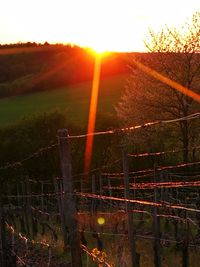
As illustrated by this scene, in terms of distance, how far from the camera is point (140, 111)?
3525cm

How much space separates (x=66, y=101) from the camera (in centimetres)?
5656

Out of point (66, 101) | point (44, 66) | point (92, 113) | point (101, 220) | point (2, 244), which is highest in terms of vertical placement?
point (44, 66)

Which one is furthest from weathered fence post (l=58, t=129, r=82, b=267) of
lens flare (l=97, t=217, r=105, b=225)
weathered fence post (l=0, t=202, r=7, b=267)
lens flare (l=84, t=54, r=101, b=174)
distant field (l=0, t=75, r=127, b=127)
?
distant field (l=0, t=75, r=127, b=127)

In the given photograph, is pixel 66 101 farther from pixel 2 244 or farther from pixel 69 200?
pixel 69 200

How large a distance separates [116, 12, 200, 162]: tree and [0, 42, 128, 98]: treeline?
20735 millimetres

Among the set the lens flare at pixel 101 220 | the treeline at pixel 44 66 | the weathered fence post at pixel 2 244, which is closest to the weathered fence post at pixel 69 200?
the weathered fence post at pixel 2 244

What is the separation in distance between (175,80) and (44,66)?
80.9ft

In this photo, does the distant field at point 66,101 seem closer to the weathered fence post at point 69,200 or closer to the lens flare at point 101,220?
the lens flare at point 101,220

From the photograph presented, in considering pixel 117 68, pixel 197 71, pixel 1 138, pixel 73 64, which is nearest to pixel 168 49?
pixel 197 71

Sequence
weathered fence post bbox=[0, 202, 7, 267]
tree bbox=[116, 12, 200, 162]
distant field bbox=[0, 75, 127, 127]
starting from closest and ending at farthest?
1. weathered fence post bbox=[0, 202, 7, 267]
2. tree bbox=[116, 12, 200, 162]
3. distant field bbox=[0, 75, 127, 127]

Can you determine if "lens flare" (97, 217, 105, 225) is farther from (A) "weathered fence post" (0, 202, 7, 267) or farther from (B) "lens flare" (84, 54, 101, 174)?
(B) "lens flare" (84, 54, 101, 174)

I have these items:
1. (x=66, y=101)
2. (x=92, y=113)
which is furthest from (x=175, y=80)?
(x=66, y=101)

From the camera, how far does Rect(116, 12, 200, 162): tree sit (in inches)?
1348

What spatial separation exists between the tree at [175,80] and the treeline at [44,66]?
2073 cm
